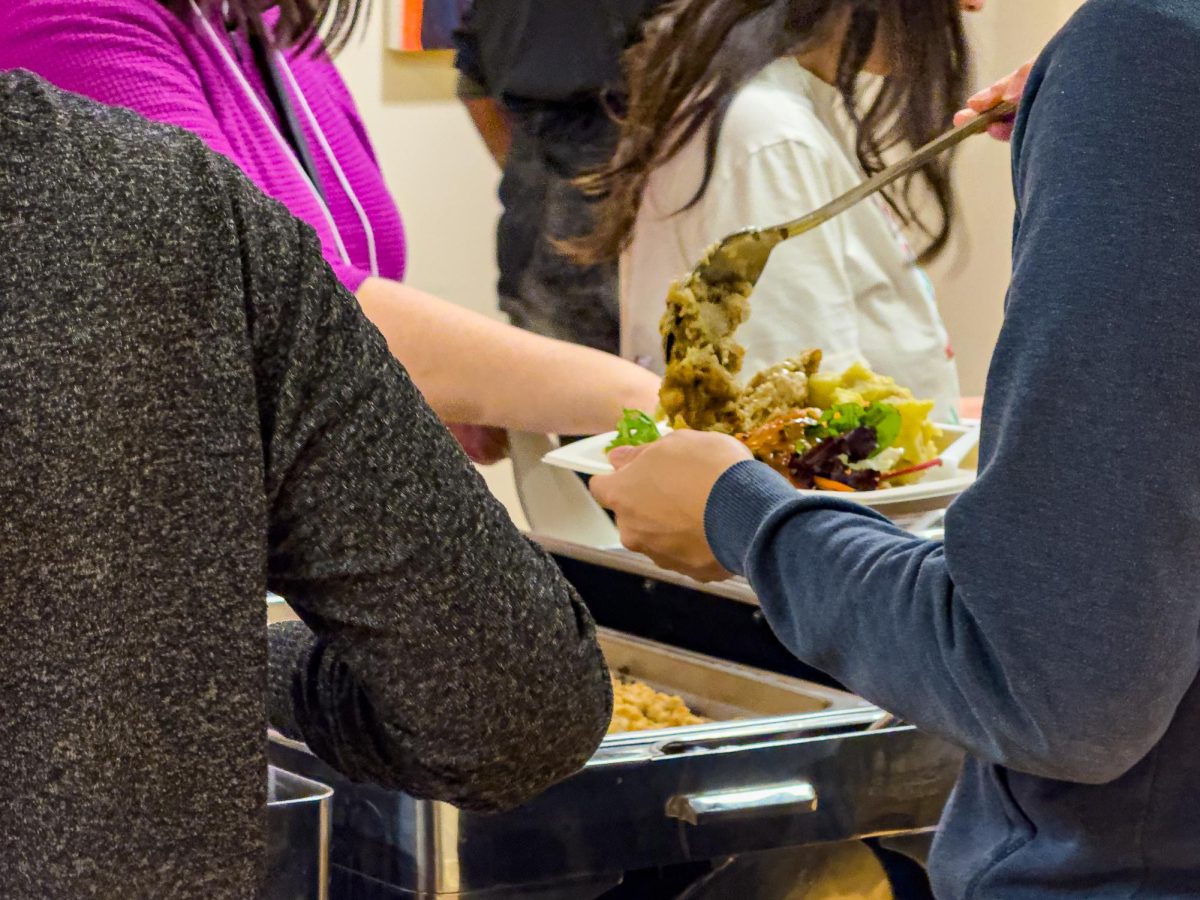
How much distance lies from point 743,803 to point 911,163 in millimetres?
412

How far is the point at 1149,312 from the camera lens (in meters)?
0.54

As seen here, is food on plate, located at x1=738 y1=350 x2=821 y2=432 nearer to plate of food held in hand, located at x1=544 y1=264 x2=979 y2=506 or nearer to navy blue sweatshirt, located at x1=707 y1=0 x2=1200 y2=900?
plate of food held in hand, located at x1=544 y1=264 x2=979 y2=506

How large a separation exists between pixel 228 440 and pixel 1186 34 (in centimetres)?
37

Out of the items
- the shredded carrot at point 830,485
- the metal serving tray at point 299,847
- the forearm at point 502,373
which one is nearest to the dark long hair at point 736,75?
the forearm at point 502,373

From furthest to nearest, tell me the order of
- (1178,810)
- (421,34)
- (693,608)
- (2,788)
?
(421,34), (693,608), (1178,810), (2,788)

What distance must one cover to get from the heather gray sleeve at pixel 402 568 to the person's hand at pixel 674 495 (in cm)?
19

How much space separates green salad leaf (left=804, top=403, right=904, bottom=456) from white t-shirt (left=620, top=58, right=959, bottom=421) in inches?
15.6

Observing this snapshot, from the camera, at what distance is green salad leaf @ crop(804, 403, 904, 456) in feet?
3.86

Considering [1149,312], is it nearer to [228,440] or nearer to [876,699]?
[876,699]

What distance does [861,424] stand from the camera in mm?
1186

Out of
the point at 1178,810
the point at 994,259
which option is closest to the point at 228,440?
the point at 1178,810

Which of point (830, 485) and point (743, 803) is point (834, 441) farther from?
point (743, 803)

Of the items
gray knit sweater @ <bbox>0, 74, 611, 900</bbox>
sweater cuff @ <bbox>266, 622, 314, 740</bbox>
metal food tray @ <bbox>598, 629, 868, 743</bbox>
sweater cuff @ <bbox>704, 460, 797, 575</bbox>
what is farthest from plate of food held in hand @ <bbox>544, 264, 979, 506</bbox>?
gray knit sweater @ <bbox>0, 74, 611, 900</bbox>

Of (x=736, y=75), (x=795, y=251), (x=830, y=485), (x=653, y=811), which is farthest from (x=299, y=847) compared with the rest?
(x=736, y=75)
